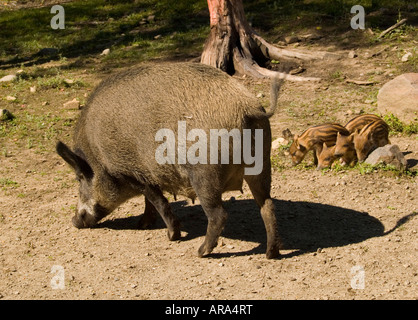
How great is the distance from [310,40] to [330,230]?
5986mm

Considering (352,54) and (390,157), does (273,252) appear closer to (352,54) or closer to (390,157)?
(390,157)

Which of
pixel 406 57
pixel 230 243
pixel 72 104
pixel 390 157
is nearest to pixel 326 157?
pixel 390 157

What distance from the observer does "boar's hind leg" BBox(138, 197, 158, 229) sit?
613 cm

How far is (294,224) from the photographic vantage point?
5.96 metres

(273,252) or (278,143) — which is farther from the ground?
(278,143)

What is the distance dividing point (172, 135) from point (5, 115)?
4713mm

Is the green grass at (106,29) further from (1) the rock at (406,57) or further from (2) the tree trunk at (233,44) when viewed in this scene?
(1) the rock at (406,57)

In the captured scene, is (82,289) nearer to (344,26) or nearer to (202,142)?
(202,142)

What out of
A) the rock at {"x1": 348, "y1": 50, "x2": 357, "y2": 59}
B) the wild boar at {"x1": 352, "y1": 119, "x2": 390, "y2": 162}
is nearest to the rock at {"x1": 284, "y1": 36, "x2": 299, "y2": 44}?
the rock at {"x1": 348, "y1": 50, "x2": 357, "y2": 59}

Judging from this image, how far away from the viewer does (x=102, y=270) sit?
5211 millimetres

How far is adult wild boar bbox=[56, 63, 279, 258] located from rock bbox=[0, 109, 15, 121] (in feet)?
11.3

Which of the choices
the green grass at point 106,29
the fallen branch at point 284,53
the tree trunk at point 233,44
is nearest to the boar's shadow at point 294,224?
the tree trunk at point 233,44

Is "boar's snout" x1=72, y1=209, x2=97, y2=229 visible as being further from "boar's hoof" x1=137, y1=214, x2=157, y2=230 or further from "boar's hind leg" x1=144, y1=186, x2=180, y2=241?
"boar's hind leg" x1=144, y1=186, x2=180, y2=241

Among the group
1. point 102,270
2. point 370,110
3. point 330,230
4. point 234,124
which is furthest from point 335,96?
point 102,270
